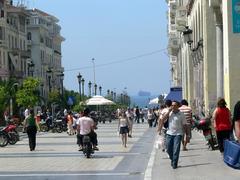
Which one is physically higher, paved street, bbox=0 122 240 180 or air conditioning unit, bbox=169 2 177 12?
air conditioning unit, bbox=169 2 177 12

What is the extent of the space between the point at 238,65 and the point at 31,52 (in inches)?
3899

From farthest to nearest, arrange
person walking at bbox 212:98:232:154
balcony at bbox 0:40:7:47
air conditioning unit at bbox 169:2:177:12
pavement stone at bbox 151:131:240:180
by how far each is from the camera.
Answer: air conditioning unit at bbox 169:2:177:12
balcony at bbox 0:40:7:47
person walking at bbox 212:98:232:154
pavement stone at bbox 151:131:240:180

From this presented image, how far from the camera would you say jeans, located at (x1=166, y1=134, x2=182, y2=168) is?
Result: 715 inches

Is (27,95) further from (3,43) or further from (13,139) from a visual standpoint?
(13,139)

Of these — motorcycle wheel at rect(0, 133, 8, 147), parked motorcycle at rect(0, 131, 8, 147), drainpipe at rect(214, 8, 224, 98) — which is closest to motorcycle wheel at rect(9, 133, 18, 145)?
parked motorcycle at rect(0, 131, 8, 147)

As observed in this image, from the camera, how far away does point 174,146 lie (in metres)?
18.3

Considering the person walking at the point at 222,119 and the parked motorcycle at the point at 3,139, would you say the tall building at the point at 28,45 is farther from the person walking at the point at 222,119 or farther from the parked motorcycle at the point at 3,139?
the person walking at the point at 222,119

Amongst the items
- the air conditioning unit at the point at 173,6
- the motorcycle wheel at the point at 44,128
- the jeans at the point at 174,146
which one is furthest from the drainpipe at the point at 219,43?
the air conditioning unit at the point at 173,6

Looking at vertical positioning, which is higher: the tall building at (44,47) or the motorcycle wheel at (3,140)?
the tall building at (44,47)

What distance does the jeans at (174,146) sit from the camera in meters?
18.2

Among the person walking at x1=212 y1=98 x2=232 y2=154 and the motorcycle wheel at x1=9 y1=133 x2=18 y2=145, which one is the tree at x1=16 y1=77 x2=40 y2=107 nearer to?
the motorcycle wheel at x1=9 y1=133 x2=18 y2=145

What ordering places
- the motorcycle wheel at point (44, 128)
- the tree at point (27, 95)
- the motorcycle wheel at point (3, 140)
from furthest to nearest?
the tree at point (27, 95) < the motorcycle wheel at point (44, 128) < the motorcycle wheel at point (3, 140)

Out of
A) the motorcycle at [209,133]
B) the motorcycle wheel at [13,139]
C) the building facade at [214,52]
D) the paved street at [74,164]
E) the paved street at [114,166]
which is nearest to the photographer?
the paved street at [114,166]

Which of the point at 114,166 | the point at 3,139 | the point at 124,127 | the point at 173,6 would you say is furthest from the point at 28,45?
the point at 114,166
